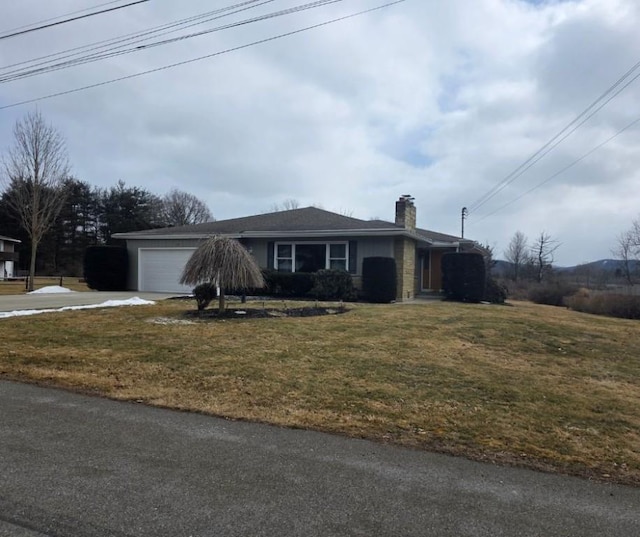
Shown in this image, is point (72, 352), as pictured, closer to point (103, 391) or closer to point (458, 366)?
point (103, 391)

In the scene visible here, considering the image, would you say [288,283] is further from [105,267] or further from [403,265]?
[105,267]

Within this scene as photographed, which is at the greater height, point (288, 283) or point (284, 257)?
point (284, 257)

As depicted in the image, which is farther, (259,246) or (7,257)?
(7,257)

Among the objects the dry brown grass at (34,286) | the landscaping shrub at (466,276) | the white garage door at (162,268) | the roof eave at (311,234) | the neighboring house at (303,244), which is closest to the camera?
the roof eave at (311,234)

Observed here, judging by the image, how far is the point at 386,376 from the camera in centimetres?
658

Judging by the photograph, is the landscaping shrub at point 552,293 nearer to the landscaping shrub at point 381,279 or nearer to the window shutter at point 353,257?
the landscaping shrub at point 381,279

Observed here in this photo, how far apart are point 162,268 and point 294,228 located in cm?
666

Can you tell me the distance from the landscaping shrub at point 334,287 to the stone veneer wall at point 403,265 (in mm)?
1979

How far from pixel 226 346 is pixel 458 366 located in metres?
3.78

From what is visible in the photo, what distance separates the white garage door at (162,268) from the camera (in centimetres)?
2161

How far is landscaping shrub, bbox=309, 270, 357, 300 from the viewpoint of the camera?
18.0 metres

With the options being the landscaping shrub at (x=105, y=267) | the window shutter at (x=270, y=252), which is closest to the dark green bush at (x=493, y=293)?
the window shutter at (x=270, y=252)

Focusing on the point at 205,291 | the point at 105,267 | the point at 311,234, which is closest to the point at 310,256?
the point at 311,234

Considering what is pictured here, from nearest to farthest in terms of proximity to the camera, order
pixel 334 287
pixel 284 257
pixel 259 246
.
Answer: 1. pixel 334 287
2. pixel 284 257
3. pixel 259 246
